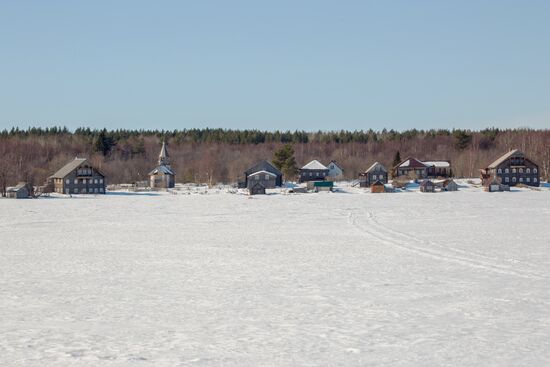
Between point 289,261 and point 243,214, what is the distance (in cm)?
2488

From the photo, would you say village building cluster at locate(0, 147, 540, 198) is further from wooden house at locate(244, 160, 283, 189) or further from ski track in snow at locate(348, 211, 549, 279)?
ski track in snow at locate(348, 211, 549, 279)

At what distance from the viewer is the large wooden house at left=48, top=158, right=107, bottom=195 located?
265 feet

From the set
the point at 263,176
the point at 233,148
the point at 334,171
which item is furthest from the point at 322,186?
the point at 233,148

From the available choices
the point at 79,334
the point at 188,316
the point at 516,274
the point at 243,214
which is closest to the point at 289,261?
the point at 516,274

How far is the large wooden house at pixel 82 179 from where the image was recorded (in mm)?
80688

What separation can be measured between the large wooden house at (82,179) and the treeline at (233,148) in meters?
15.6

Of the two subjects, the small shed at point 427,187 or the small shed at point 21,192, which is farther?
the small shed at point 427,187

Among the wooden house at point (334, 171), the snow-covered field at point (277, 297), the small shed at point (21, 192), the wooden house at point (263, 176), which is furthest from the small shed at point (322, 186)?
the snow-covered field at point (277, 297)

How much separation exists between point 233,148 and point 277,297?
144m

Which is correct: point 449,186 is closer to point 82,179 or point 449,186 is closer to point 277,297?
point 82,179

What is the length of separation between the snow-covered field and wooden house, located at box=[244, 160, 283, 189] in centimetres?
5210

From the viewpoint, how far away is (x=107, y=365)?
10758 millimetres

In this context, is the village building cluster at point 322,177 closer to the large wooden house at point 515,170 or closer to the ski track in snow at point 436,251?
the large wooden house at point 515,170

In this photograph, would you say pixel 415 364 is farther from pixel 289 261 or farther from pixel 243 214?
pixel 243 214
